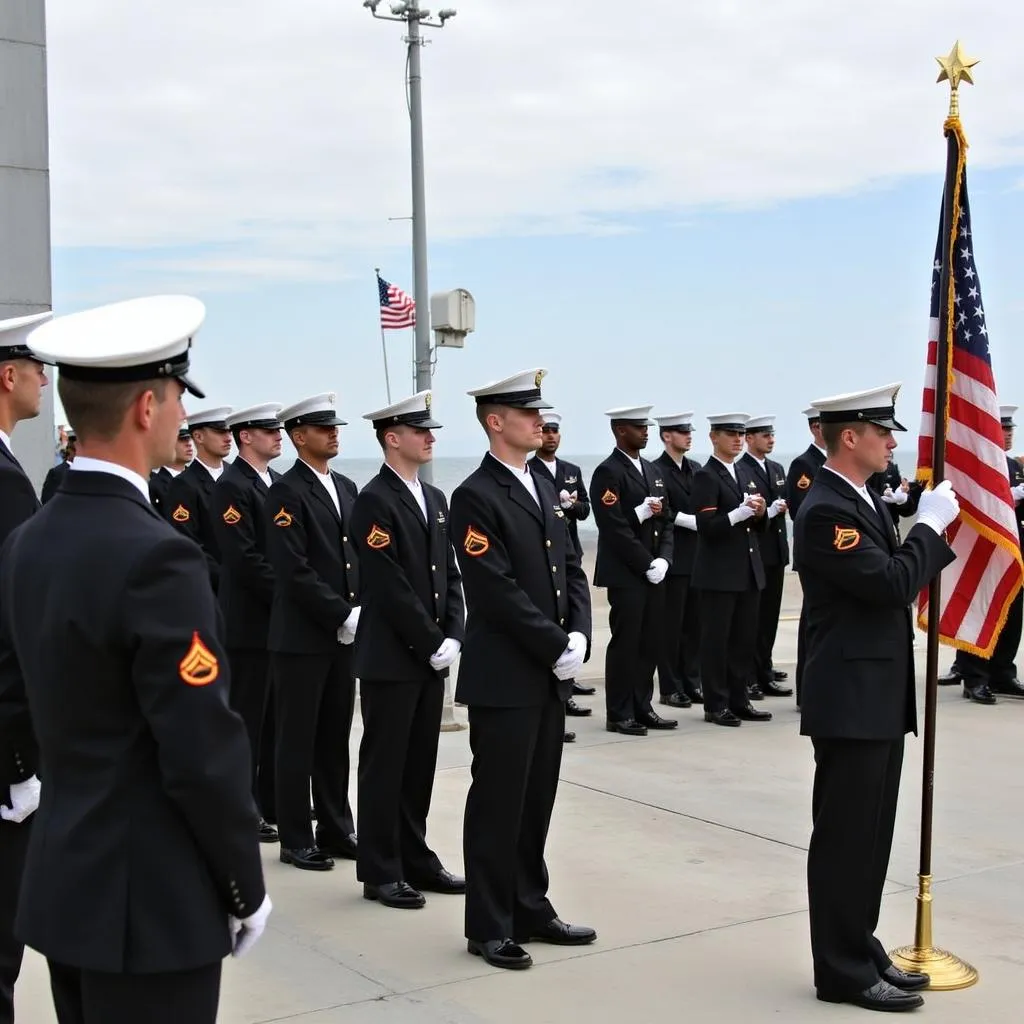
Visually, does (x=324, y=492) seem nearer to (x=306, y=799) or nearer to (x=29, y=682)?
(x=306, y=799)

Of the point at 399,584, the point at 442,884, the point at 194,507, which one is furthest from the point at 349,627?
the point at 194,507

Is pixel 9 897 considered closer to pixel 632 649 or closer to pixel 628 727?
pixel 628 727

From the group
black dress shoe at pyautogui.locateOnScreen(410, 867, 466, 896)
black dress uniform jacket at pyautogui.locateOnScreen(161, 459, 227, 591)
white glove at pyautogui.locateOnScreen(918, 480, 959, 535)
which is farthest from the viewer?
black dress uniform jacket at pyautogui.locateOnScreen(161, 459, 227, 591)

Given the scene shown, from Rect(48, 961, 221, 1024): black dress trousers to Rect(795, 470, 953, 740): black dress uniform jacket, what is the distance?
260cm

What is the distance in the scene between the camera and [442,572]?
6.22 m

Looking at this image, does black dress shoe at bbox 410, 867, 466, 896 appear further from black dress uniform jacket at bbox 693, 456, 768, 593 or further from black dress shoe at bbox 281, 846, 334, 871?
black dress uniform jacket at bbox 693, 456, 768, 593

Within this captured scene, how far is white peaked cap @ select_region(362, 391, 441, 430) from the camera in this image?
20.3ft

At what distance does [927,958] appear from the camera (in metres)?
4.96

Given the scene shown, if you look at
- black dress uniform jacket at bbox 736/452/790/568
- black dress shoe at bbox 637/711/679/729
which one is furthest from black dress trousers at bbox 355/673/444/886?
black dress uniform jacket at bbox 736/452/790/568

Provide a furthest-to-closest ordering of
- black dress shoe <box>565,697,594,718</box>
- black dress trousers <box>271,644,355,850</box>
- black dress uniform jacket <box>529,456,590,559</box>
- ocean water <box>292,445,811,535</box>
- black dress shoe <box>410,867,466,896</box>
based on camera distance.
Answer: ocean water <box>292,445,811,535</box> → black dress uniform jacket <box>529,456,590,559</box> → black dress shoe <box>565,697,594,718</box> → black dress trousers <box>271,644,355,850</box> → black dress shoe <box>410,867,466,896</box>

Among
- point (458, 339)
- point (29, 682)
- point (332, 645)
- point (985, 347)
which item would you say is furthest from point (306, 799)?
point (458, 339)

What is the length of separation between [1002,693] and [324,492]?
6434mm

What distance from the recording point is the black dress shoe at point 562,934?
529cm

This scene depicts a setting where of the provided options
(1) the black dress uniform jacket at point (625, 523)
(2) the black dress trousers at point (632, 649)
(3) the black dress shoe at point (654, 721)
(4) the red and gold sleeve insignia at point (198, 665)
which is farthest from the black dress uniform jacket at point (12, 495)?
(3) the black dress shoe at point (654, 721)
